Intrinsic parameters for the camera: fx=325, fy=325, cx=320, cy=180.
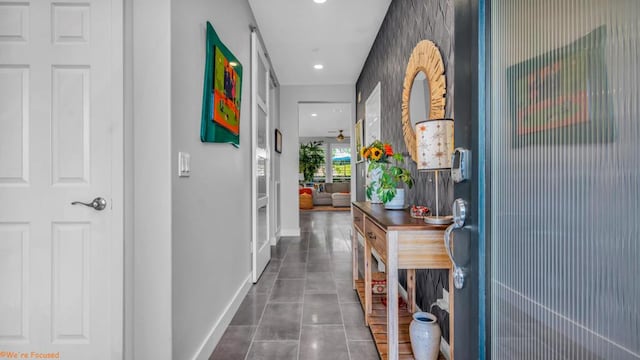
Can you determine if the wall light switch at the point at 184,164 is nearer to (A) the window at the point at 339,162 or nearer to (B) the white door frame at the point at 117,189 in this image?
(B) the white door frame at the point at 117,189

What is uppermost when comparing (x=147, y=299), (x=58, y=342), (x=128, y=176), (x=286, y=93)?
(x=286, y=93)

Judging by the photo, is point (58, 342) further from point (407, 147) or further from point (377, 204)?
point (407, 147)

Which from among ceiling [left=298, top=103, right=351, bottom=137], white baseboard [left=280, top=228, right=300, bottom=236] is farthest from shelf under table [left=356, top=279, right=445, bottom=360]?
ceiling [left=298, top=103, right=351, bottom=137]

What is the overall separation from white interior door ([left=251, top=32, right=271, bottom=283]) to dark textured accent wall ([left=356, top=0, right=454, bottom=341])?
1418mm

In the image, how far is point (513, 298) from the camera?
70cm

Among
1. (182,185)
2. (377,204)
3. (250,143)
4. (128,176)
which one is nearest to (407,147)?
(377,204)

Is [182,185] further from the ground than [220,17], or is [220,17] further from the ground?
[220,17]

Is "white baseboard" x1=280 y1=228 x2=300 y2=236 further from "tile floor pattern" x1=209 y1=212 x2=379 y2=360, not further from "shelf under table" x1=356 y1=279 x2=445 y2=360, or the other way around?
"shelf under table" x1=356 y1=279 x2=445 y2=360

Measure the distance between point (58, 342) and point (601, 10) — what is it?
7.20ft

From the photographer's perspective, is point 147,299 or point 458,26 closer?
point 458,26

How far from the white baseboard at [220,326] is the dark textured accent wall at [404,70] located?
4.65ft

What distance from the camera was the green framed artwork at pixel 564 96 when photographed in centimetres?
49

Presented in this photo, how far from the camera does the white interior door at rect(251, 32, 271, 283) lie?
3371mm
